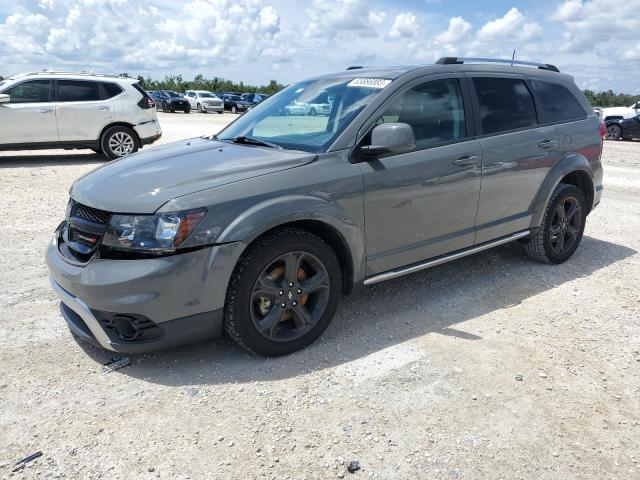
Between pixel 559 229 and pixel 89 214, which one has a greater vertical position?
pixel 89 214

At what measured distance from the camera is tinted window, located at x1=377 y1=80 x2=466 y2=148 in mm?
3850

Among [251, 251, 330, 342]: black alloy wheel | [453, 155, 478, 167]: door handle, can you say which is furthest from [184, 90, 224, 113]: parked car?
[251, 251, 330, 342]: black alloy wheel

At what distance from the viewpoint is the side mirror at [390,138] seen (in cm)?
344

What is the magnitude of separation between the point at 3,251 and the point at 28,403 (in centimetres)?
299

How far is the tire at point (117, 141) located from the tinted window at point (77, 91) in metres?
0.75

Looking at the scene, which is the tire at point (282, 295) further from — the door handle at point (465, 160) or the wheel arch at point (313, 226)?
the door handle at point (465, 160)

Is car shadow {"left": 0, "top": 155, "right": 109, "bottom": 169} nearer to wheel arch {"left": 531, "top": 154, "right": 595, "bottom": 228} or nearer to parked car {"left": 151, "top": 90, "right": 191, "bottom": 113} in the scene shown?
wheel arch {"left": 531, "top": 154, "right": 595, "bottom": 228}

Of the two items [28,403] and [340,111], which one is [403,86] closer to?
[340,111]

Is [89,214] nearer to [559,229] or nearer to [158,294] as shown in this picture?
[158,294]

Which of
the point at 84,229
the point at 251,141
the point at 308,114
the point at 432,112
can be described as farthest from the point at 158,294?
the point at 432,112

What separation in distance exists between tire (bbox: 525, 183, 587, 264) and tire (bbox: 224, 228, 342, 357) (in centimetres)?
242

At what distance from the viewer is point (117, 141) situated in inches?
451

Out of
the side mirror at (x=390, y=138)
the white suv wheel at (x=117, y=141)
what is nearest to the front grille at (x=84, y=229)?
the side mirror at (x=390, y=138)

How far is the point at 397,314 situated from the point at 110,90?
9522 millimetres
